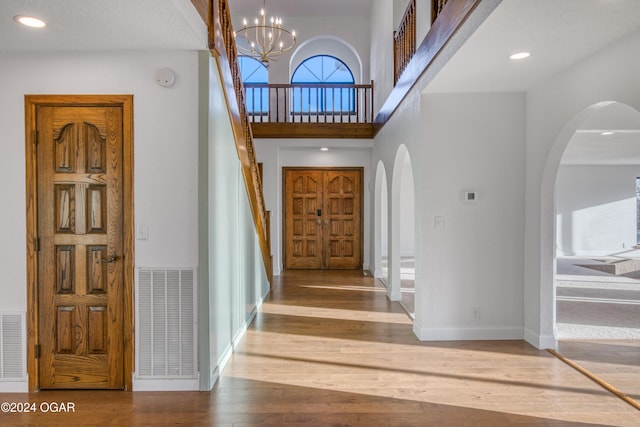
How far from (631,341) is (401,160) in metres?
3.31

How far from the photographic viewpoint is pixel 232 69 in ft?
12.9

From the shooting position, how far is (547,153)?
381 cm

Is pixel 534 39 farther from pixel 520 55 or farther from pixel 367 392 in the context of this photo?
pixel 367 392

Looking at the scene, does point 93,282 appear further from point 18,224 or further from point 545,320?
point 545,320

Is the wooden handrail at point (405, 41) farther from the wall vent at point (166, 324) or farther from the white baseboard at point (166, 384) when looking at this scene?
the white baseboard at point (166, 384)

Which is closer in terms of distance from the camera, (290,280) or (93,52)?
(93,52)

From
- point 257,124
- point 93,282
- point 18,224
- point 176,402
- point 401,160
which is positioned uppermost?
point 257,124

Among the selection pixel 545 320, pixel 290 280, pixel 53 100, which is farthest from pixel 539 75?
pixel 290 280

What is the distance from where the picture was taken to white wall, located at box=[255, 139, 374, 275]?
321 inches

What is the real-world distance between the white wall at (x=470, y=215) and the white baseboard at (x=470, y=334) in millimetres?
10

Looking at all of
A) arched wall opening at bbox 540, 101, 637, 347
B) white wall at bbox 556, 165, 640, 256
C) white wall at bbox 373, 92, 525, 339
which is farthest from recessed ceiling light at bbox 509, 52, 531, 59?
white wall at bbox 556, 165, 640, 256

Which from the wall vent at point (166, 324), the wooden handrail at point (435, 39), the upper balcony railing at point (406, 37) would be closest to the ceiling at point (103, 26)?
the wall vent at point (166, 324)

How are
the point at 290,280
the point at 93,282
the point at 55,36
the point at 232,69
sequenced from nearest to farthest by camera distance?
the point at 55,36 → the point at 93,282 → the point at 232,69 → the point at 290,280

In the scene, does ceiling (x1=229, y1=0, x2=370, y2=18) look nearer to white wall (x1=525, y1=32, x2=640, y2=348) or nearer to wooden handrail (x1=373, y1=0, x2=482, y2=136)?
wooden handrail (x1=373, y1=0, x2=482, y2=136)
